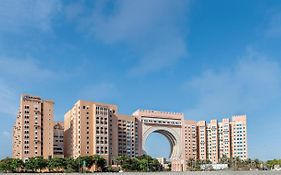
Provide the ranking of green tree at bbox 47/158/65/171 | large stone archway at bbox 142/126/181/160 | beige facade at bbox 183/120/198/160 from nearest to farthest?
1. green tree at bbox 47/158/65/171
2. large stone archway at bbox 142/126/181/160
3. beige facade at bbox 183/120/198/160

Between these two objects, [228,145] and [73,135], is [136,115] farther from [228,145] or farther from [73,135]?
[228,145]

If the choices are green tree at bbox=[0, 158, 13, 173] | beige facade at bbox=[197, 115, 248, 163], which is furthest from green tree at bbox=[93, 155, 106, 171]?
beige facade at bbox=[197, 115, 248, 163]

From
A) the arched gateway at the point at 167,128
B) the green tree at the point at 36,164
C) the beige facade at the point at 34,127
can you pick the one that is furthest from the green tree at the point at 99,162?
the arched gateway at the point at 167,128

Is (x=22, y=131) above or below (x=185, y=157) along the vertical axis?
above

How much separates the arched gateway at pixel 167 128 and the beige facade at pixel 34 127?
3044 cm

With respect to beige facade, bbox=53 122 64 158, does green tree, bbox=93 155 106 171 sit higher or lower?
lower

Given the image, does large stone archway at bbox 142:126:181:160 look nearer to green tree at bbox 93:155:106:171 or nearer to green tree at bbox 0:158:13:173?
Result: green tree at bbox 93:155:106:171

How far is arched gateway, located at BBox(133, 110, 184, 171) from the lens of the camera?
125188mm

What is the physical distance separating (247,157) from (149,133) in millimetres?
42137

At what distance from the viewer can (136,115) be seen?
413ft

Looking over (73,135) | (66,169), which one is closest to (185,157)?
(73,135)

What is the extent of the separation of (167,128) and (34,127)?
4555cm

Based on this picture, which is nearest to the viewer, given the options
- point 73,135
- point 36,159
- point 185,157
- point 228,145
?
point 36,159

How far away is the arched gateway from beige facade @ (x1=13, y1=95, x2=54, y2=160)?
99.9 ft
